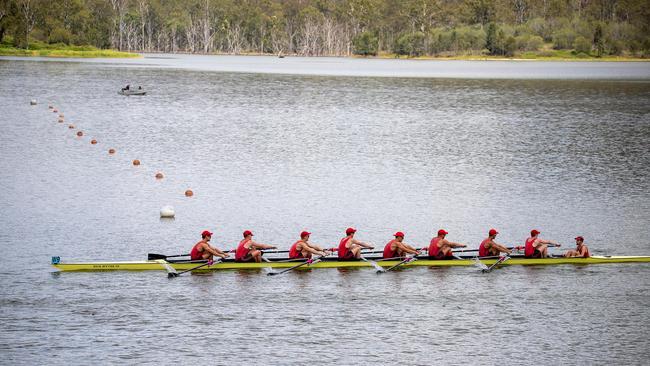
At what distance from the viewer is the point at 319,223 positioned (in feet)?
134

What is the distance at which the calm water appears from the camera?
26172 mm

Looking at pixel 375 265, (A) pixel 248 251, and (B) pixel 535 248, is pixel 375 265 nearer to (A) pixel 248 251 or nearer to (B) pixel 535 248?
(A) pixel 248 251

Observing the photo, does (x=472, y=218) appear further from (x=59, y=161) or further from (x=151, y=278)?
(x=59, y=161)

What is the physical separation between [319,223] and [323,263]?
7736 millimetres

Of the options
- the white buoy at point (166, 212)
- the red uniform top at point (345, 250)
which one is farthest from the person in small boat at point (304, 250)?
the white buoy at point (166, 212)

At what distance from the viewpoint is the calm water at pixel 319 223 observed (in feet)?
85.9

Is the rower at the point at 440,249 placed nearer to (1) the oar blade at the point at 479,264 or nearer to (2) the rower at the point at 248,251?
(1) the oar blade at the point at 479,264

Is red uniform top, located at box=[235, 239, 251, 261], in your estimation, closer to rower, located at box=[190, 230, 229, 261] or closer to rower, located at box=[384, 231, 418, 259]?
rower, located at box=[190, 230, 229, 261]

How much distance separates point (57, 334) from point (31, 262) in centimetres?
809

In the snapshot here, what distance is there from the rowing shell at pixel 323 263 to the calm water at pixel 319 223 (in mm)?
410

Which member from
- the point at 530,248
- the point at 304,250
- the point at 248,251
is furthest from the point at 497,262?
the point at 248,251

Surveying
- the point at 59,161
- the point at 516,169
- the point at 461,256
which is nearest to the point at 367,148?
the point at 516,169

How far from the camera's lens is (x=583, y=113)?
92.9m

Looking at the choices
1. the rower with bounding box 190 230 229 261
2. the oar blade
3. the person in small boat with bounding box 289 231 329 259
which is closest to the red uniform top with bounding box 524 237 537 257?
the oar blade
